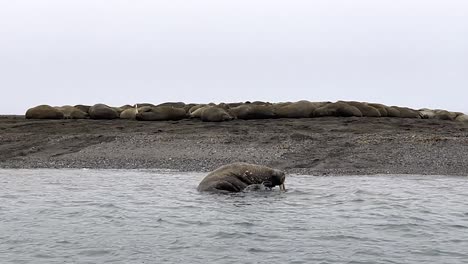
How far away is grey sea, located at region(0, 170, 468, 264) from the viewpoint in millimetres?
7953

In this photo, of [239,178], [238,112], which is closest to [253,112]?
[238,112]

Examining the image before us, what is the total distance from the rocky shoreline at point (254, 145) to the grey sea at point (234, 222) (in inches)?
104

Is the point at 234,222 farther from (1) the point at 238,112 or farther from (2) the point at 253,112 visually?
(1) the point at 238,112

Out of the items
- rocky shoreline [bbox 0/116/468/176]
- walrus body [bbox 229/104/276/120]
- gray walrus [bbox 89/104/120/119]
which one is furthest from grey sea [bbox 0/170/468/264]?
gray walrus [bbox 89/104/120/119]

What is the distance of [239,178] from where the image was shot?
13734mm

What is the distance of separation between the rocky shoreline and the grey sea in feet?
8.64

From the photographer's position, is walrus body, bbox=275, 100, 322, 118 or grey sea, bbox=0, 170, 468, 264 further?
walrus body, bbox=275, 100, 322, 118

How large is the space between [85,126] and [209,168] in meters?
Result: 9.40

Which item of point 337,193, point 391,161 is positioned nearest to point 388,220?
point 337,193

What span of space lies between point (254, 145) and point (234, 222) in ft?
34.1

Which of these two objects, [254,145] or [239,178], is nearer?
[239,178]

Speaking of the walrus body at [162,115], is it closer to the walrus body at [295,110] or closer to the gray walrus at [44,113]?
the gray walrus at [44,113]

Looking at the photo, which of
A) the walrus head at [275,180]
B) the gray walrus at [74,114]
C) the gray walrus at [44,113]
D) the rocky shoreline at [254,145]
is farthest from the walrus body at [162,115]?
the walrus head at [275,180]

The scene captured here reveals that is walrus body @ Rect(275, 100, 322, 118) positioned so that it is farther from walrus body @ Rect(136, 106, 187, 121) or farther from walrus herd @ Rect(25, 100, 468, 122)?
walrus body @ Rect(136, 106, 187, 121)
